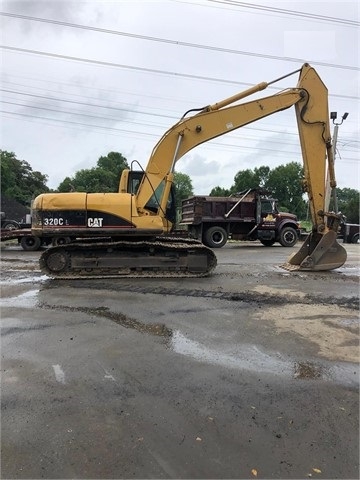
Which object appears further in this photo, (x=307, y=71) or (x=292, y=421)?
(x=307, y=71)

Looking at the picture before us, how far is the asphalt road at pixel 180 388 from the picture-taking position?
8.96ft

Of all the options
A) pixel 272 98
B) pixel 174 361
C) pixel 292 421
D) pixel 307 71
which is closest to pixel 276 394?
pixel 292 421

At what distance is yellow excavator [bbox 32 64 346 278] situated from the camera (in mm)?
9742

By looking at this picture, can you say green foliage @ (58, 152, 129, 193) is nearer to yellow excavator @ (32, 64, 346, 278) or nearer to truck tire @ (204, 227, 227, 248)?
truck tire @ (204, 227, 227, 248)

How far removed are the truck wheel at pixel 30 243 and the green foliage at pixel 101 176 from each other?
4750cm

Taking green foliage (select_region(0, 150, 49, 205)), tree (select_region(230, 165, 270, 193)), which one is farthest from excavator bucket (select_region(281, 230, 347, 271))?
tree (select_region(230, 165, 270, 193))

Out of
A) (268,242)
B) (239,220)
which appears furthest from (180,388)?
(268,242)

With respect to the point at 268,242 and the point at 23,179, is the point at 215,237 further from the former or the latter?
the point at 23,179

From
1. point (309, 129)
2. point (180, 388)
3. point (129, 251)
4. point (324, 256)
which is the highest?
point (309, 129)

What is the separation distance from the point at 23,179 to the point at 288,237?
6401 cm

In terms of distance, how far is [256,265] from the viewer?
12.2 m

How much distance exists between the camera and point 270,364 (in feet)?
14.1

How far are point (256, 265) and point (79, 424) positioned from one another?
9557 millimetres

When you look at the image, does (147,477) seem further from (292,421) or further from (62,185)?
(62,185)
